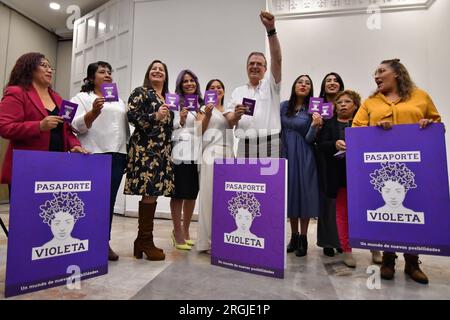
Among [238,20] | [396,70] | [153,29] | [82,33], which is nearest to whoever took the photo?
[396,70]

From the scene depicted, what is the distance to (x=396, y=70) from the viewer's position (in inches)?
74.4

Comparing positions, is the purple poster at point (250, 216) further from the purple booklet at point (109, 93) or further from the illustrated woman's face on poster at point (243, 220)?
the purple booklet at point (109, 93)

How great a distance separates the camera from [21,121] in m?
1.62

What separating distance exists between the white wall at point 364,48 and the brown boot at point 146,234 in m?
2.98

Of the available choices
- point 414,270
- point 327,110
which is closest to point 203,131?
point 327,110

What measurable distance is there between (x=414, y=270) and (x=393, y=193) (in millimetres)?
534

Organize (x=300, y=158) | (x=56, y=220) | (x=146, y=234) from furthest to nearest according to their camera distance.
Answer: (x=300, y=158) < (x=146, y=234) < (x=56, y=220)

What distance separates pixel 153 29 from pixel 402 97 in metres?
3.63

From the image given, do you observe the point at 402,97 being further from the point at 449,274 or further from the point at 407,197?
the point at 449,274

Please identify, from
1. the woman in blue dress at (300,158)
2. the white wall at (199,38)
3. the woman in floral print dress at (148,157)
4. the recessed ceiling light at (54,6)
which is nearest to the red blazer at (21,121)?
the woman in floral print dress at (148,157)

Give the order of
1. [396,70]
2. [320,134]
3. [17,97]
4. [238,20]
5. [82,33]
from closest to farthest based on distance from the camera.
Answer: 1. [17,97]
2. [396,70]
3. [320,134]
4. [238,20]
5. [82,33]

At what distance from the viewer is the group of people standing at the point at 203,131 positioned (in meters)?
1.76

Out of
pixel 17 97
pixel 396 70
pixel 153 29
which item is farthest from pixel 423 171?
pixel 153 29

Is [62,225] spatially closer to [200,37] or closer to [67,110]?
[67,110]
